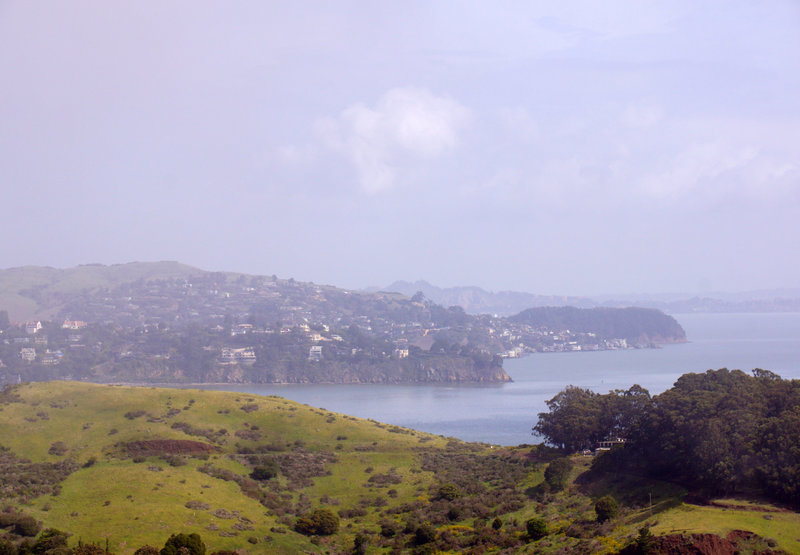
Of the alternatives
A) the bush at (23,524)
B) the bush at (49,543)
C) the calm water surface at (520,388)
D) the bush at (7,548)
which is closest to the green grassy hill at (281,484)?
the bush at (23,524)

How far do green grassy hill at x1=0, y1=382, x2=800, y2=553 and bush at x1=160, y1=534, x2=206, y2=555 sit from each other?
78.3 inches

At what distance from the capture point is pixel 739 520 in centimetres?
2408

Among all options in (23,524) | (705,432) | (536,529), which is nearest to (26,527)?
(23,524)

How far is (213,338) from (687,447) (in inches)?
6101

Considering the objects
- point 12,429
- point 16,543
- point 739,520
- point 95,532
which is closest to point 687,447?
point 739,520

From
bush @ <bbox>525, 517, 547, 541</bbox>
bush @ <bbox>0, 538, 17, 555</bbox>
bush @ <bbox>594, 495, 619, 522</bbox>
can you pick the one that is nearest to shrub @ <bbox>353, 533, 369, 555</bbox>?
bush @ <bbox>525, 517, 547, 541</bbox>

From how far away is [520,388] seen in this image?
125938mm

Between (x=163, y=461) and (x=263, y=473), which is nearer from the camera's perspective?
(x=163, y=461)

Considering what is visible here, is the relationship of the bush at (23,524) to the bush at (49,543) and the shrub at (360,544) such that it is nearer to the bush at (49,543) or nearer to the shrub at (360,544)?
the bush at (49,543)

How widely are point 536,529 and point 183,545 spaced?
42.5ft

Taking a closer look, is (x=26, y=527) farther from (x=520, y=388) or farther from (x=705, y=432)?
(x=520, y=388)

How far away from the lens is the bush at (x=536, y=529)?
2702 centimetres

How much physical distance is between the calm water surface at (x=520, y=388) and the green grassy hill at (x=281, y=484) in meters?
30.0

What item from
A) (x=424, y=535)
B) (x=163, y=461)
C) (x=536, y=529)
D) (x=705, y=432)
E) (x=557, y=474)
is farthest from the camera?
(x=163, y=461)
